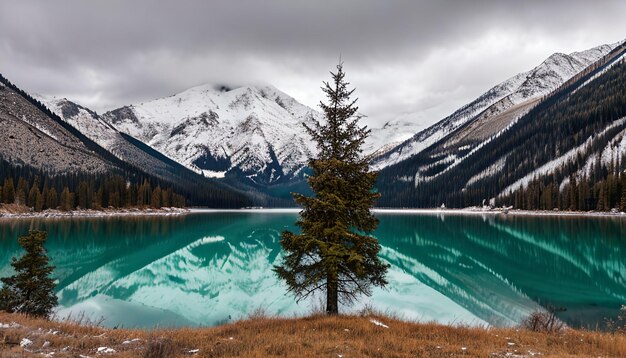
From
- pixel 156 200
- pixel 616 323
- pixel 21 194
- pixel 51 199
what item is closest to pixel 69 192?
pixel 51 199

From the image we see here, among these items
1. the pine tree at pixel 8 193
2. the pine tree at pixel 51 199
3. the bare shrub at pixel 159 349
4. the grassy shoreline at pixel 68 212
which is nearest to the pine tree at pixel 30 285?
the bare shrub at pixel 159 349

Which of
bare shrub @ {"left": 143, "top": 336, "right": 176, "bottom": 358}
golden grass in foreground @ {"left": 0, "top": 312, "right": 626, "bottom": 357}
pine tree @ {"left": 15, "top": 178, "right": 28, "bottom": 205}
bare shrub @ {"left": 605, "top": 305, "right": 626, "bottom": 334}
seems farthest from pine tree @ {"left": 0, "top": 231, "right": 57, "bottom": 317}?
pine tree @ {"left": 15, "top": 178, "right": 28, "bottom": 205}

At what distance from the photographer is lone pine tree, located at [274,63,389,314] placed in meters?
17.0

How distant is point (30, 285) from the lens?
19625mm

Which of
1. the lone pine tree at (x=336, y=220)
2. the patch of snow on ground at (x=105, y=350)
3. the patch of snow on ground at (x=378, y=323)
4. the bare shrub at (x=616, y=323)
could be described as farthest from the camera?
the bare shrub at (x=616, y=323)

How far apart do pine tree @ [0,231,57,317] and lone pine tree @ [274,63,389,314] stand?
41.8ft

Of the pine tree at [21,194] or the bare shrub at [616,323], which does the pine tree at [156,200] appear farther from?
the bare shrub at [616,323]

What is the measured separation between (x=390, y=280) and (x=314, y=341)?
2553 centimetres

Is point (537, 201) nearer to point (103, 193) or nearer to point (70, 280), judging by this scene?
point (70, 280)

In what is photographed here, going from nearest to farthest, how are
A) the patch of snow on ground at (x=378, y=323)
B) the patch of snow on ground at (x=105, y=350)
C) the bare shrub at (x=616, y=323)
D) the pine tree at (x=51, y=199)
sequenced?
the patch of snow on ground at (x=105, y=350) → the patch of snow on ground at (x=378, y=323) → the bare shrub at (x=616, y=323) → the pine tree at (x=51, y=199)

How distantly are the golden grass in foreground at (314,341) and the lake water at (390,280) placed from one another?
980 cm

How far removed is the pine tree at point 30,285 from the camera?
742 inches

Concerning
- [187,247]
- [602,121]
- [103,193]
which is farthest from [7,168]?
[602,121]

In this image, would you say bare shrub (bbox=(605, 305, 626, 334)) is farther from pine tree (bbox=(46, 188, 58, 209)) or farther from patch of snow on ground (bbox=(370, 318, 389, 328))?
pine tree (bbox=(46, 188, 58, 209))
